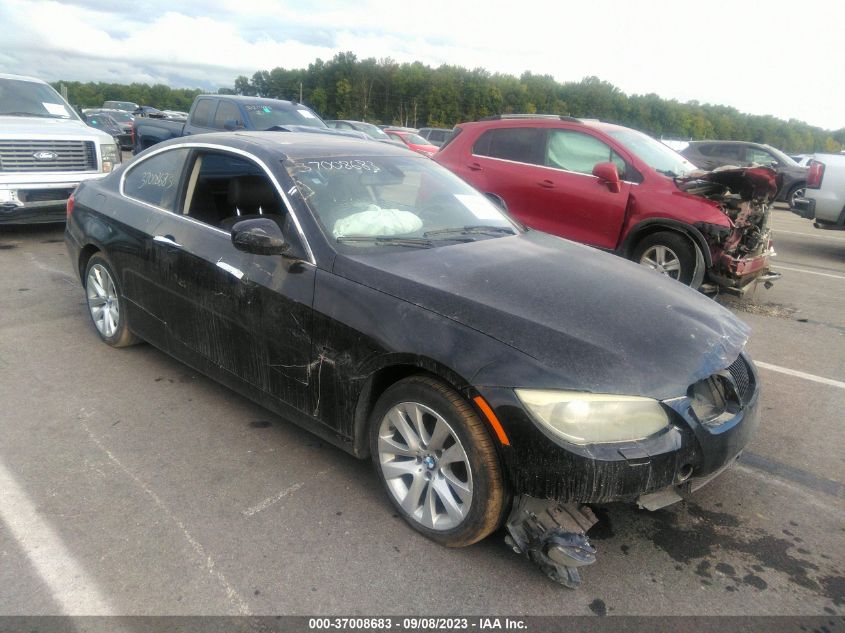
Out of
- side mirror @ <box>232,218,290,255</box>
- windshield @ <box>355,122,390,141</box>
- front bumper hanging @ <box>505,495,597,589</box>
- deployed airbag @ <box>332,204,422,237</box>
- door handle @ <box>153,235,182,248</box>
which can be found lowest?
front bumper hanging @ <box>505,495,597,589</box>

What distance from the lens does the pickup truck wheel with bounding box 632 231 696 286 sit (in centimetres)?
639

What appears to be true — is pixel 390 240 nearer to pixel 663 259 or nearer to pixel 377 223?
pixel 377 223

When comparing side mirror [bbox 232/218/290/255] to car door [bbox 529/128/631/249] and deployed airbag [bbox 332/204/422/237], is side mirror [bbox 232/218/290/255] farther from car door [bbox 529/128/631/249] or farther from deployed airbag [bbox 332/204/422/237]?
car door [bbox 529/128/631/249]

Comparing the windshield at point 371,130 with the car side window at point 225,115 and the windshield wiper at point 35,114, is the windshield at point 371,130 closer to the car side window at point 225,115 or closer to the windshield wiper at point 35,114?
the car side window at point 225,115

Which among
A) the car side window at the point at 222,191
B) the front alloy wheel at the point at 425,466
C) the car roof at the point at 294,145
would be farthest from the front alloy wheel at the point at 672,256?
the front alloy wheel at the point at 425,466

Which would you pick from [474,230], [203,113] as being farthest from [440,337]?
[203,113]

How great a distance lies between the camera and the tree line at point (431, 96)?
86.4 meters

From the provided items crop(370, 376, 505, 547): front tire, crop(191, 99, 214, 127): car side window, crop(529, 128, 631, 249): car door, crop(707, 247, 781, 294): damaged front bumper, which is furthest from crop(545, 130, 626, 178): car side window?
crop(191, 99, 214, 127): car side window

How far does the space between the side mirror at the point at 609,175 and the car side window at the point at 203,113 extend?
7017 mm

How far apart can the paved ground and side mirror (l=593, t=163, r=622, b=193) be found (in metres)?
3.07

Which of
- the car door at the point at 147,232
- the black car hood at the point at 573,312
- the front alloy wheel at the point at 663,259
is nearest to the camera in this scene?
the black car hood at the point at 573,312

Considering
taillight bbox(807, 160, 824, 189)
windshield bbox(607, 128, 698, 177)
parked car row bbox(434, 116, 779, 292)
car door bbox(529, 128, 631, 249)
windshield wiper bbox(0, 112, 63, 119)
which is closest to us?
parked car row bbox(434, 116, 779, 292)

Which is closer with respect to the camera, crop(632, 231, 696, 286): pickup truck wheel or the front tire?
the front tire

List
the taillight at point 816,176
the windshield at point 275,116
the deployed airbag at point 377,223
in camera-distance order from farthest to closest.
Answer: the windshield at point 275,116 → the taillight at point 816,176 → the deployed airbag at point 377,223
